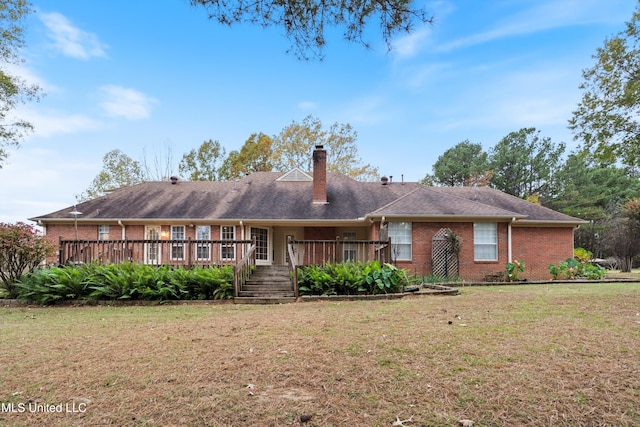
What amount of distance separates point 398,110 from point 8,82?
51.5 ft

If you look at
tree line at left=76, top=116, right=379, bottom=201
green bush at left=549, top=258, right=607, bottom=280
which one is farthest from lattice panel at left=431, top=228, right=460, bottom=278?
tree line at left=76, top=116, right=379, bottom=201

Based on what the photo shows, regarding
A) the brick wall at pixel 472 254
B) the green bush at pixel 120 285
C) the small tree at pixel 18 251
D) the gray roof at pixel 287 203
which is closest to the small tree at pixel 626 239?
the gray roof at pixel 287 203

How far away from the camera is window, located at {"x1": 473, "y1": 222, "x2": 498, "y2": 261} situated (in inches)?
661

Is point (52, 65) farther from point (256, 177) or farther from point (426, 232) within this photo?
point (426, 232)

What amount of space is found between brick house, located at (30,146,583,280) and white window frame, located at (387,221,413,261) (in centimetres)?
4

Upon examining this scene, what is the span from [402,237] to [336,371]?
13394 millimetres

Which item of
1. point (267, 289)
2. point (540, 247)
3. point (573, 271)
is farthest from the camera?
point (540, 247)

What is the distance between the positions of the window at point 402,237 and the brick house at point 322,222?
4 cm

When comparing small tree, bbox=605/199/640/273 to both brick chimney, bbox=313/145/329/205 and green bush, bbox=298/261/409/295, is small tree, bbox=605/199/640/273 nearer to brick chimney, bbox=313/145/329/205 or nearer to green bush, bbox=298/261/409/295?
brick chimney, bbox=313/145/329/205

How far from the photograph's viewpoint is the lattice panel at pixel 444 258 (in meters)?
16.2

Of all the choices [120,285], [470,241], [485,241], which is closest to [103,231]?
[120,285]

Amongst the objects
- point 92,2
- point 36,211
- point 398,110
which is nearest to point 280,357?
point 92,2

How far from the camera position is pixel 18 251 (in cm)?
1045

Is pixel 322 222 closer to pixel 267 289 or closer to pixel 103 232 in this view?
pixel 267 289
